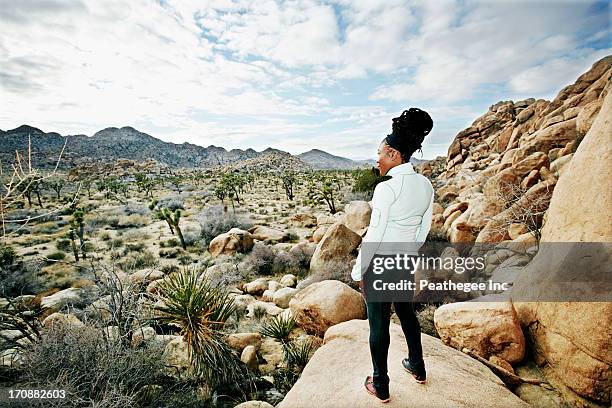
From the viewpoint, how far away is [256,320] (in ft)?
26.9

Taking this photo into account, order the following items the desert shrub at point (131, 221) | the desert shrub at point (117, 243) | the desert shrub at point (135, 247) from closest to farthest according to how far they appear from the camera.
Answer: the desert shrub at point (135, 247), the desert shrub at point (117, 243), the desert shrub at point (131, 221)

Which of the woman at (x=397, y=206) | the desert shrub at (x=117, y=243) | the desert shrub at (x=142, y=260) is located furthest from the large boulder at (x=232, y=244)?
the woman at (x=397, y=206)

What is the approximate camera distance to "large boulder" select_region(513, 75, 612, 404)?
11.1 ft

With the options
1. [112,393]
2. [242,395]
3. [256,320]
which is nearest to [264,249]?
[256,320]

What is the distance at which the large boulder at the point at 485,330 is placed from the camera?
420 cm

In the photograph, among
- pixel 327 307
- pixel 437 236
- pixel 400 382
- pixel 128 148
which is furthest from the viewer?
pixel 128 148

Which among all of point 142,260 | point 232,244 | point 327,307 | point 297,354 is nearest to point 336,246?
point 327,307

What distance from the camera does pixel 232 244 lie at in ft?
47.8

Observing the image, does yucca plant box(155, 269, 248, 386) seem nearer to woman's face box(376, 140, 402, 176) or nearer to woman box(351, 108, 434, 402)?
woman box(351, 108, 434, 402)

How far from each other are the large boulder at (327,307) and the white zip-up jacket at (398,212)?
161 inches

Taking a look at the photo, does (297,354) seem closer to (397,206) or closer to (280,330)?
(280,330)

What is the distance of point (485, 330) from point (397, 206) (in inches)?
122

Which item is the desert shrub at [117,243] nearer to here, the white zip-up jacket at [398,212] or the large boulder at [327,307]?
the large boulder at [327,307]

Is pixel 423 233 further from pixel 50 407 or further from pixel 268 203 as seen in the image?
pixel 268 203
